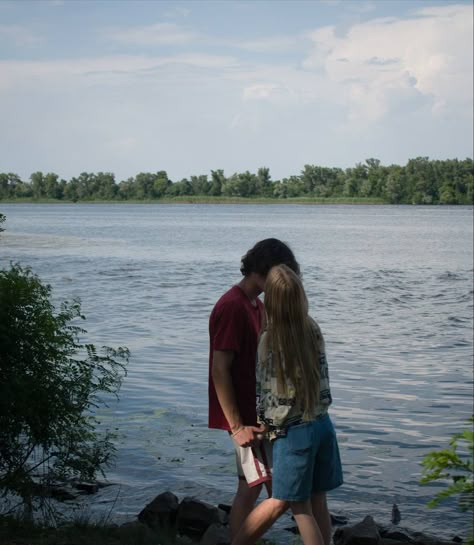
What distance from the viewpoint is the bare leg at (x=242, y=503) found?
5.34 m

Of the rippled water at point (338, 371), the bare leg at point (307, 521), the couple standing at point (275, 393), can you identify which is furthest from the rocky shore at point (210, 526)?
the bare leg at point (307, 521)

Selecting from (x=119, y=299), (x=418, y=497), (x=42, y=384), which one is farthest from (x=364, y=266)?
(x=42, y=384)

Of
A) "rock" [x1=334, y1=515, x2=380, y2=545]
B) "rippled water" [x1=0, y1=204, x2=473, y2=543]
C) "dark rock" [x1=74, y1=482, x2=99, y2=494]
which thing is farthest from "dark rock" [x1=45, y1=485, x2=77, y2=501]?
"rock" [x1=334, y1=515, x2=380, y2=545]

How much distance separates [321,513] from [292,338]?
113 centimetres

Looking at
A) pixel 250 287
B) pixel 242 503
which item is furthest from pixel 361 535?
pixel 250 287

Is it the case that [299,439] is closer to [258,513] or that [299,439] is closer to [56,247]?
[258,513]

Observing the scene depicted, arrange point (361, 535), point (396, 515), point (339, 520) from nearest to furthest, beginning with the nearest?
point (361, 535)
point (339, 520)
point (396, 515)

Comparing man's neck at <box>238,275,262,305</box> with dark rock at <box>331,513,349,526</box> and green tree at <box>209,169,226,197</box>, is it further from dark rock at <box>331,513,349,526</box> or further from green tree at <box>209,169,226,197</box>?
green tree at <box>209,169,226,197</box>

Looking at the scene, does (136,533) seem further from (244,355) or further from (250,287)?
(250,287)

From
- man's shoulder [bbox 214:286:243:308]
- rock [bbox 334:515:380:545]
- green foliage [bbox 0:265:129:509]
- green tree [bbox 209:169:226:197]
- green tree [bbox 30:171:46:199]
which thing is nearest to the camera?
man's shoulder [bbox 214:286:243:308]

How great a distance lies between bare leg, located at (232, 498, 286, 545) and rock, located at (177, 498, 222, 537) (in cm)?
219

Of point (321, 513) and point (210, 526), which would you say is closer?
point (321, 513)

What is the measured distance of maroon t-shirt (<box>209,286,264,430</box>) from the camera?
5.03 m

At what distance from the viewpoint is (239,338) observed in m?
5.05
